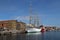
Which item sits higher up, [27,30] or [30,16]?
[30,16]

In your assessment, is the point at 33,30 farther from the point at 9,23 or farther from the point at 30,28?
the point at 9,23

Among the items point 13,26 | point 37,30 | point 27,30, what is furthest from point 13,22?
point 37,30

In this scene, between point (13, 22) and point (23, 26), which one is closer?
point (13, 22)

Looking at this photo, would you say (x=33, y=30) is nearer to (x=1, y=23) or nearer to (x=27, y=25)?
(x=27, y=25)

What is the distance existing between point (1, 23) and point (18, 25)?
18815 mm

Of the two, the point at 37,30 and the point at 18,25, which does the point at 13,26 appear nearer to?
the point at 18,25

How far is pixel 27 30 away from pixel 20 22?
53.7 feet

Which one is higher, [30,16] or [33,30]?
[30,16]

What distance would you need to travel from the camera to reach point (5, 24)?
17112 cm

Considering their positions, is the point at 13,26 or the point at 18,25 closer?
the point at 13,26

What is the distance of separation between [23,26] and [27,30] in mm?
15725

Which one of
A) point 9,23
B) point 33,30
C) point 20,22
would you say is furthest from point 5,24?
point 33,30

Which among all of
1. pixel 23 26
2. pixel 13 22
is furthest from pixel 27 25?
pixel 13 22

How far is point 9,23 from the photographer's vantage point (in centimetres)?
16925
